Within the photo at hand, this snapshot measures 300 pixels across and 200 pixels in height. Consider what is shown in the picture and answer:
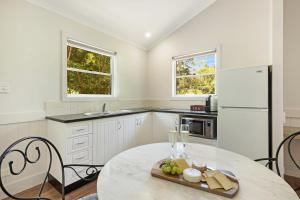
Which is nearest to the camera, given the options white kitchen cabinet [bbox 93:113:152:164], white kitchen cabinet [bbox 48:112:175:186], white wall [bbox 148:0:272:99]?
white kitchen cabinet [bbox 48:112:175:186]

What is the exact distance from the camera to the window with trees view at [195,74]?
324 centimetres

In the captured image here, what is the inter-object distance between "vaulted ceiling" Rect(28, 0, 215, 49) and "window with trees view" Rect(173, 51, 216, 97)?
0.80m

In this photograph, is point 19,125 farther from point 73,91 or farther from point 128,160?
point 128,160

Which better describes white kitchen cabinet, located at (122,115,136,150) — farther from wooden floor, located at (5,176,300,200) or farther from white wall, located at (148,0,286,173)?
white wall, located at (148,0,286,173)

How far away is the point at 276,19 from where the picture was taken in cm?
208

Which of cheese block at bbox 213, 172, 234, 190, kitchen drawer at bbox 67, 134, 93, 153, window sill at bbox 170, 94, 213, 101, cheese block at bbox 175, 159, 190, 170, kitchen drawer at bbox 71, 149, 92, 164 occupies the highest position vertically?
window sill at bbox 170, 94, 213, 101

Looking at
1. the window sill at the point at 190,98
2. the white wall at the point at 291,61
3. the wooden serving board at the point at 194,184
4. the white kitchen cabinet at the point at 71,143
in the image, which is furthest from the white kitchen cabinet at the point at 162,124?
the wooden serving board at the point at 194,184

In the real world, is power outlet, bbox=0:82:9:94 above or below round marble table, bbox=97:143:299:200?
above

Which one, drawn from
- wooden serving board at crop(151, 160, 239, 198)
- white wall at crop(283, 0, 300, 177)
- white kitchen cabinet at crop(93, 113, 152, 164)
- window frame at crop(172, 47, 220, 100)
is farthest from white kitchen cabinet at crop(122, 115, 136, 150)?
white wall at crop(283, 0, 300, 177)

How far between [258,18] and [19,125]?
382 cm

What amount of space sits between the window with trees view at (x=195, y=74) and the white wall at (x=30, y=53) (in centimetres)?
207

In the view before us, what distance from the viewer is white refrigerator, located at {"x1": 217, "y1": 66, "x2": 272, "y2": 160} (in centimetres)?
205

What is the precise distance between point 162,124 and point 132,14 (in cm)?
211

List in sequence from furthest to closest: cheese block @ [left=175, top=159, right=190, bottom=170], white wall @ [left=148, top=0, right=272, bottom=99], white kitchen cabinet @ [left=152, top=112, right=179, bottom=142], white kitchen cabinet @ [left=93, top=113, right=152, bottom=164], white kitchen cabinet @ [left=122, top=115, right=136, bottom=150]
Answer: white kitchen cabinet @ [left=152, top=112, right=179, bottom=142]
white kitchen cabinet @ [left=122, top=115, right=136, bottom=150]
white wall @ [left=148, top=0, right=272, bottom=99]
white kitchen cabinet @ [left=93, top=113, right=152, bottom=164]
cheese block @ [left=175, top=159, right=190, bottom=170]
